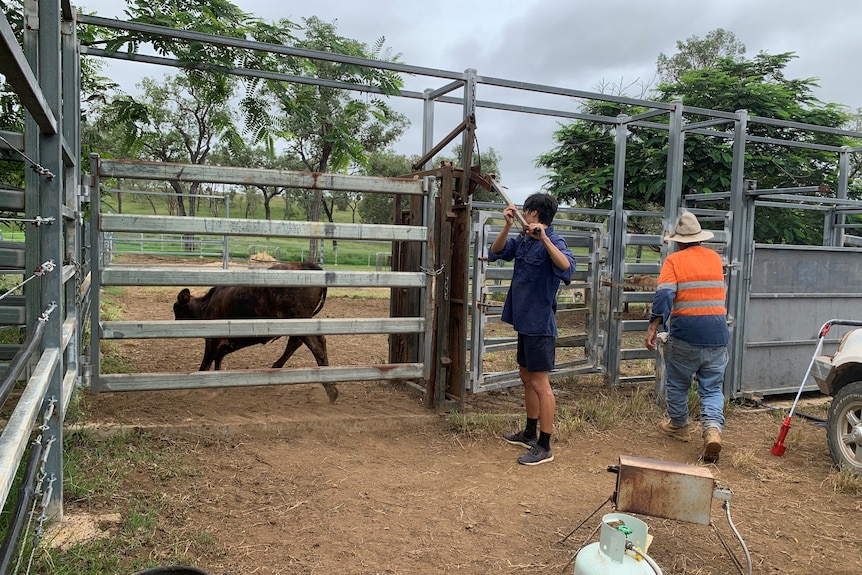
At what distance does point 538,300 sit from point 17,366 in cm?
358

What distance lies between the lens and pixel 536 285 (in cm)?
493

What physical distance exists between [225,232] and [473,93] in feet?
8.41

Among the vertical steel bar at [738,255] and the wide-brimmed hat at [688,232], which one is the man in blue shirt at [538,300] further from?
the vertical steel bar at [738,255]

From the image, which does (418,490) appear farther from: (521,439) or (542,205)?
(542,205)

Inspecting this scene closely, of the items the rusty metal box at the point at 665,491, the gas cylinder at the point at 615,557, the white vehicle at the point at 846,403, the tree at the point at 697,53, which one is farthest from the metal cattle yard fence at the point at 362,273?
the tree at the point at 697,53

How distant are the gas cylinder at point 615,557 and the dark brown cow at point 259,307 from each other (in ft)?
12.9

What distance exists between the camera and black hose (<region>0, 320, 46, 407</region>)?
177 cm

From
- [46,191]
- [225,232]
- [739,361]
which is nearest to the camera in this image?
[46,191]

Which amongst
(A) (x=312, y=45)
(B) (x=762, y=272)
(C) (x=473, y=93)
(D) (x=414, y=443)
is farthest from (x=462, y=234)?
(B) (x=762, y=272)

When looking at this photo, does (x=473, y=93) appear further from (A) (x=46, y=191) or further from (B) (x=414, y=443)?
(A) (x=46, y=191)

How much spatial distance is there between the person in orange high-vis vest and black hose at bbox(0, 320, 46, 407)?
15.2 ft

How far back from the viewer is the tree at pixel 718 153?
536 inches

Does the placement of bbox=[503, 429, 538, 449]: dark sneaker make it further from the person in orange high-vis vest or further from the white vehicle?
the white vehicle

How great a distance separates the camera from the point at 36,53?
3.10 meters
